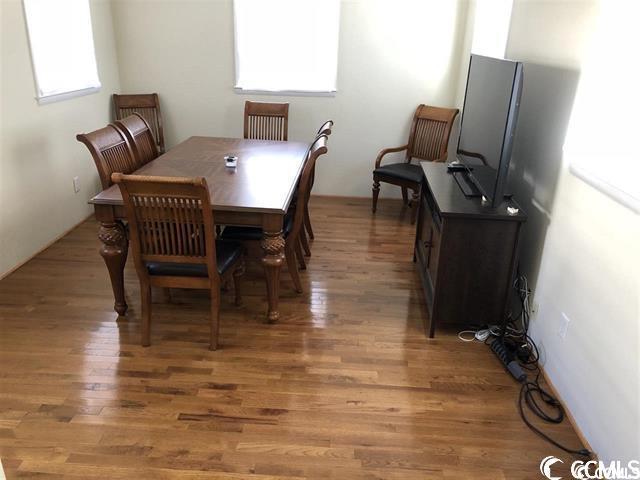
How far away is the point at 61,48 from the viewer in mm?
3816

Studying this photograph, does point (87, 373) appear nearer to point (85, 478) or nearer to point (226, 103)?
point (85, 478)

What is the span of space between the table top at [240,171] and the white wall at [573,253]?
1.33 meters

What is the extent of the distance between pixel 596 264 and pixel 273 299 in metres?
1.59

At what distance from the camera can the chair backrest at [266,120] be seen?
171 inches

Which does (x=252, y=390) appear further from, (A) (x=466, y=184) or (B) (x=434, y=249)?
(A) (x=466, y=184)

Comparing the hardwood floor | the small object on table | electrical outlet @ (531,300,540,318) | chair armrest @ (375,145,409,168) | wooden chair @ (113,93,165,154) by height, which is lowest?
the hardwood floor

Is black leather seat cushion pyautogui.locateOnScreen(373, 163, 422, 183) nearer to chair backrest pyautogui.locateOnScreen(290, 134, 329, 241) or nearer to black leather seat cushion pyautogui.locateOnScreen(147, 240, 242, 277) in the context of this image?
chair backrest pyautogui.locateOnScreen(290, 134, 329, 241)

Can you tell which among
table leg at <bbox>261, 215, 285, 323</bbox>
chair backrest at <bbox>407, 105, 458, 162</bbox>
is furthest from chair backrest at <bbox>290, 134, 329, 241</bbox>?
chair backrest at <bbox>407, 105, 458, 162</bbox>

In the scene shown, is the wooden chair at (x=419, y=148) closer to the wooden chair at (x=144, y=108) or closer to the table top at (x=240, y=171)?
the table top at (x=240, y=171)

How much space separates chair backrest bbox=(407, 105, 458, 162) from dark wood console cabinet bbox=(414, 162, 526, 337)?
70.7 inches

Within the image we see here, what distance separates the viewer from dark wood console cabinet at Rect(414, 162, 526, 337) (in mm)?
2492

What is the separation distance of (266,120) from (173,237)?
7.57ft

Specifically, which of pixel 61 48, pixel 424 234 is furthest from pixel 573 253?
pixel 61 48

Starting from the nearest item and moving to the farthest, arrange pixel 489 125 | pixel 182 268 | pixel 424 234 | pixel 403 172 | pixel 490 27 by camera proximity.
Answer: pixel 182 268, pixel 489 125, pixel 424 234, pixel 490 27, pixel 403 172
